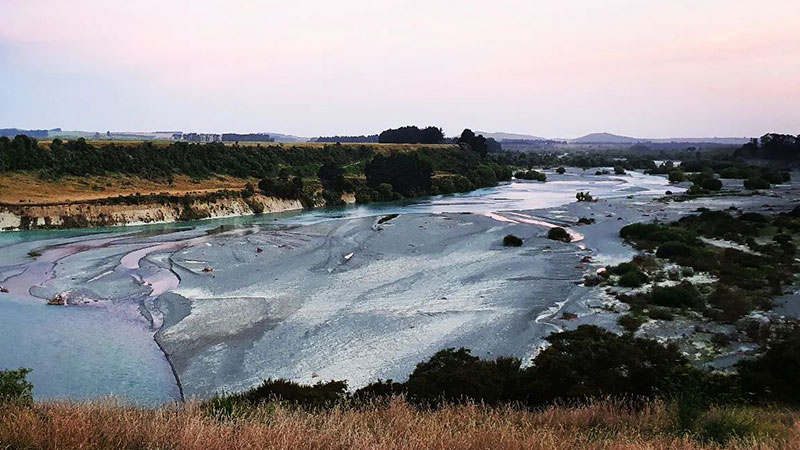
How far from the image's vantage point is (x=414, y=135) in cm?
13388

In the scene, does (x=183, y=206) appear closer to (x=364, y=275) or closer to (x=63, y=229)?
(x=63, y=229)

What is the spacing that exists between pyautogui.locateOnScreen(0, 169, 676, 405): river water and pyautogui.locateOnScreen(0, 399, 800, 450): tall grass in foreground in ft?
22.0

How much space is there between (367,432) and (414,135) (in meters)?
129

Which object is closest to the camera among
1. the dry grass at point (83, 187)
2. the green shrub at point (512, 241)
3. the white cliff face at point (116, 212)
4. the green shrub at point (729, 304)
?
the green shrub at point (729, 304)

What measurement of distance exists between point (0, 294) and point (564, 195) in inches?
2401

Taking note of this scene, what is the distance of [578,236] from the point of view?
39.2 m

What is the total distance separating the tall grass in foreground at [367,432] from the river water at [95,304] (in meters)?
6.71

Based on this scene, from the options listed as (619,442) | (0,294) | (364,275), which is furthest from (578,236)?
(619,442)

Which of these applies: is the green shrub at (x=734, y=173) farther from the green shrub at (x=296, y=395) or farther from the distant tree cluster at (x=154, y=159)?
the green shrub at (x=296, y=395)

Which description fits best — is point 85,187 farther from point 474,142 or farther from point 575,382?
point 474,142

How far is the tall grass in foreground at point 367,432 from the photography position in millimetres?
6148

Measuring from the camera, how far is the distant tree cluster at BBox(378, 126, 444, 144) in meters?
131

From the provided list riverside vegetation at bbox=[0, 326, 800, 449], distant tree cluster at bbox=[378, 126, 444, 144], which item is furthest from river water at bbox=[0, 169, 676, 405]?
A: distant tree cluster at bbox=[378, 126, 444, 144]

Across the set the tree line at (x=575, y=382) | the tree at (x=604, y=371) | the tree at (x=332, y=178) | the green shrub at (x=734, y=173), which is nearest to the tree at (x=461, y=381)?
the tree line at (x=575, y=382)
